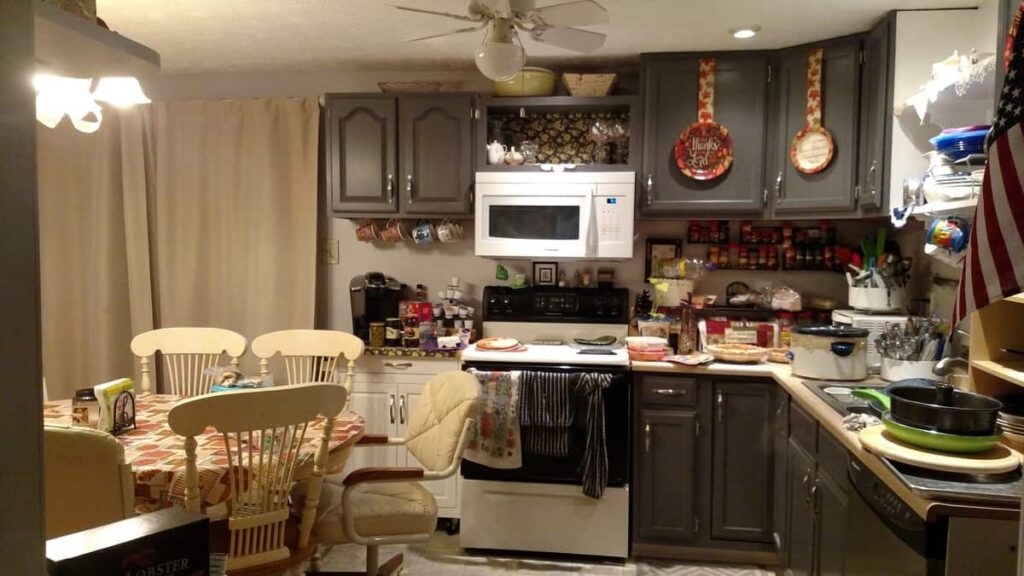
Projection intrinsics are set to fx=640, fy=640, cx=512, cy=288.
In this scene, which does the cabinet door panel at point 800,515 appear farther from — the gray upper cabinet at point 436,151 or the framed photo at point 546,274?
the gray upper cabinet at point 436,151

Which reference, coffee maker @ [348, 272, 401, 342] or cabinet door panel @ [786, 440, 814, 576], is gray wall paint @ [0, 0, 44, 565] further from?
coffee maker @ [348, 272, 401, 342]

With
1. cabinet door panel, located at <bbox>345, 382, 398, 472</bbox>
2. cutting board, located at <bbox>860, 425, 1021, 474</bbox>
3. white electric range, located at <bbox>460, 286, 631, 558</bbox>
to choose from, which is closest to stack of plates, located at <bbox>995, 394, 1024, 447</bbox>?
cutting board, located at <bbox>860, 425, 1021, 474</bbox>

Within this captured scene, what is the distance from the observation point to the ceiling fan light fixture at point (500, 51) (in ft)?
6.25

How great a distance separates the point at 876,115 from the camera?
266 cm

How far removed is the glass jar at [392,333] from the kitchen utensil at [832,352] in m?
1.87

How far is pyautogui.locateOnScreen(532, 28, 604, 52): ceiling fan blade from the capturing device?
2.12 meters

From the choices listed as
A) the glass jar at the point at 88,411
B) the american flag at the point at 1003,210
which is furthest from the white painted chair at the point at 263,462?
the american flag at the point at 1003,210

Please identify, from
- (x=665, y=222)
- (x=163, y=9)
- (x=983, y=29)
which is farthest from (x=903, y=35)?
(x=163, y=9)

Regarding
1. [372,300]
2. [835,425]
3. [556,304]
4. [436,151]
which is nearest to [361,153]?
[436,151]

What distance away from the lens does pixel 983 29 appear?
2.47 m

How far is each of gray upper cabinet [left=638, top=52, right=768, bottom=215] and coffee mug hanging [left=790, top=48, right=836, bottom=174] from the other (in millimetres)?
180

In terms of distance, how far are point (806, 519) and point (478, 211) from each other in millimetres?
1929

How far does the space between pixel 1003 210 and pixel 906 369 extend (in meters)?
1.67

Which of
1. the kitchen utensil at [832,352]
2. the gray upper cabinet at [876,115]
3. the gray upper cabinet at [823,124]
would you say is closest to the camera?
the kitchen utensil at [832,352]
